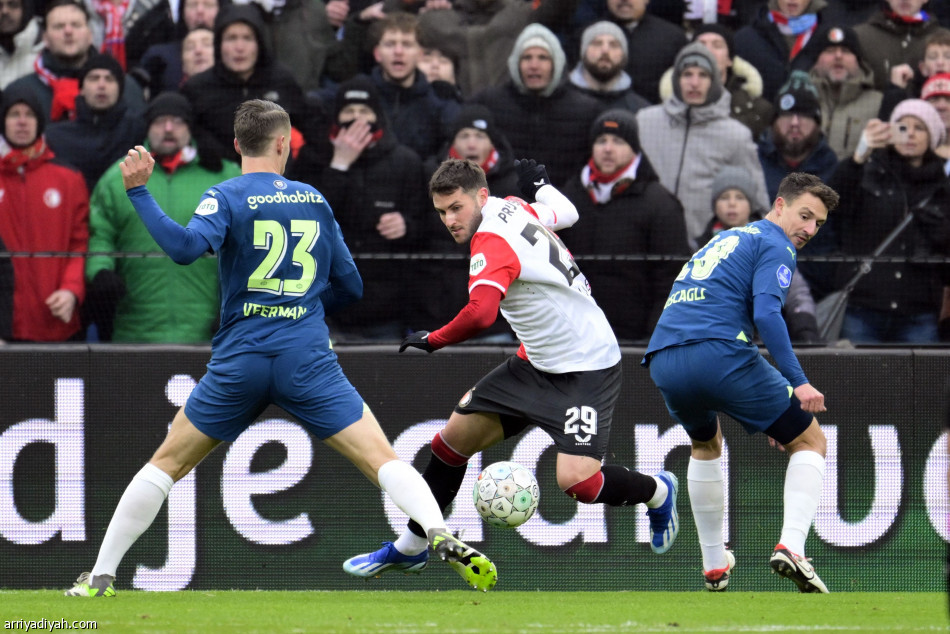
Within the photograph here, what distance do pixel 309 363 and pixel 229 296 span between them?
0.47 metres

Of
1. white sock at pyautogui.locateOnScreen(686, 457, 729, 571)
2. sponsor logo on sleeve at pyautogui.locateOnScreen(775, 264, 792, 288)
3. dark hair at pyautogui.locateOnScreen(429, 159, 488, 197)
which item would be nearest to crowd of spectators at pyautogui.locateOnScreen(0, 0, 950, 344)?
white sock at pyautogui.locateOnScreen(686, 457, 729, 571)

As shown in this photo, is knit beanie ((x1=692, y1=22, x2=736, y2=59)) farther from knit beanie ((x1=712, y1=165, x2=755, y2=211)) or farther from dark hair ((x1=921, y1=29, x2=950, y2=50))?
dark hair ((x1=921, y1=29, x2=950, y2=50))

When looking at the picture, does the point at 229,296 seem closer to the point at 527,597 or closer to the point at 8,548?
the point at 527,597

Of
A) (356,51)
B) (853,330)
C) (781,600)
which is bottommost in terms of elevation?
(781,600)

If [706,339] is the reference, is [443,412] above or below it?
below

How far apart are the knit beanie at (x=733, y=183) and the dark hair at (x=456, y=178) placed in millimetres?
2897

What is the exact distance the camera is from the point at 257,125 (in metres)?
5.90

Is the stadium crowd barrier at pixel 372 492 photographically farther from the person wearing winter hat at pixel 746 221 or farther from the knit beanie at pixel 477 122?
the knit beanie at pixel 477 122

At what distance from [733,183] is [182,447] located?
14.4 feet

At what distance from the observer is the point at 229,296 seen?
19.4 ft

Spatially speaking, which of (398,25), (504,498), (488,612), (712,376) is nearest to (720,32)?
(398,25)

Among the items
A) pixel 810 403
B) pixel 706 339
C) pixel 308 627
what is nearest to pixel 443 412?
pixel 706 339

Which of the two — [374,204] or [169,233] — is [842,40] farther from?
[169,233]

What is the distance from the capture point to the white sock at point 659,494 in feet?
22.4
